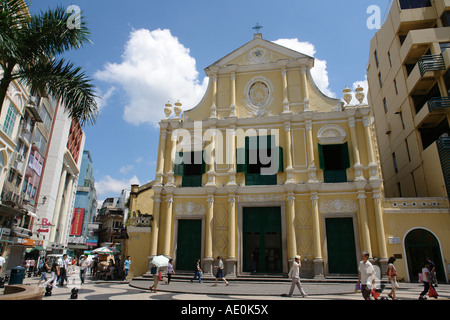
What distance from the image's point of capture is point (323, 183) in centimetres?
1762

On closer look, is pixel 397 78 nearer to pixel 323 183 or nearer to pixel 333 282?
pixel 323 183

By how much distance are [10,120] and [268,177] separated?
1723 centimetres

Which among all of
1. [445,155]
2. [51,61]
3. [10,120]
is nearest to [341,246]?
[445,155]

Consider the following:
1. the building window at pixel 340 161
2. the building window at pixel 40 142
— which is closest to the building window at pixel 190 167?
the building window at pixel 340 161

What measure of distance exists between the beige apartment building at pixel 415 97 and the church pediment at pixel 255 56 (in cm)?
861

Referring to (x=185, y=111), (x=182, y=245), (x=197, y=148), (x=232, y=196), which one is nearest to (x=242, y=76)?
(x=185, y=111)

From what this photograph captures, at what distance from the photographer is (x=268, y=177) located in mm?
18594

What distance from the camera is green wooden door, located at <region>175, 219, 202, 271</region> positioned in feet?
59.7

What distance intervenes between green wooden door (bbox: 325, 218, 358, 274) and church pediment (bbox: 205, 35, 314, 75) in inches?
429

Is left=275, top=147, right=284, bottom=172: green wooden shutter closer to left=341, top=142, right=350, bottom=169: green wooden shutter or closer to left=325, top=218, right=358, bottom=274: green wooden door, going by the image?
left=341, top=142, right=350, bottom=169: green wooden shutter

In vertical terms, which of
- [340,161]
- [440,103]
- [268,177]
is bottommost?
[268,177]

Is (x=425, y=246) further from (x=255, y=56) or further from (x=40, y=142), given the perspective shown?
(x=40, y=142)

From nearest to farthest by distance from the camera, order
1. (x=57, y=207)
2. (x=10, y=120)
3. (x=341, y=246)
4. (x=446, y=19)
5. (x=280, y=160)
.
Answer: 1. (x=341, y=246)
2. (x=280, y=160)
3. (x=10, y=120)
4. (x=446, y=19)
5. (x=57, y=207)

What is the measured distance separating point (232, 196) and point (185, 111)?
22.6 ft
